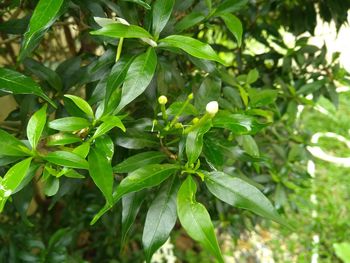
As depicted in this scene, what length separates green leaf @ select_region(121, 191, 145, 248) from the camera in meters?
0.61

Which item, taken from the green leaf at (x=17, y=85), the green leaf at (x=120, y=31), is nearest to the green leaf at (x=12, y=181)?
the green leaf at (x=17, y=85)

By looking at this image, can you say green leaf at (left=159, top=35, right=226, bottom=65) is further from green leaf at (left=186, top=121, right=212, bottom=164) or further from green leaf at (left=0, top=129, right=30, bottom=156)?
green leaf at (left=0, top=129, right=30, bottom=156)

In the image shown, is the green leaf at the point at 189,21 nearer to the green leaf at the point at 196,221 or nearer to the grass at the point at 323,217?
the green leaf at the point at 196,221

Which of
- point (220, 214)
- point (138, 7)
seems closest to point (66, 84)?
point (138, 7)

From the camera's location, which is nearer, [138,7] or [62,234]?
[138,7]

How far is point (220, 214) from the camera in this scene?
1.35 m

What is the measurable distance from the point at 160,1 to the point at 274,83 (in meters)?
0.73

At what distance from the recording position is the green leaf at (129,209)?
2.02 feet

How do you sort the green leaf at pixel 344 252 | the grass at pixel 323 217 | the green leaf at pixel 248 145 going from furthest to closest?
the grass at pixel 323 217 → the green leaf at pixel 248 145 → the green leaf at pixel 344 252

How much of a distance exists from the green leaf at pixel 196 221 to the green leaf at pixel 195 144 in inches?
1.9

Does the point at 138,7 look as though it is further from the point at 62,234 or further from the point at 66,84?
the point at 62,234

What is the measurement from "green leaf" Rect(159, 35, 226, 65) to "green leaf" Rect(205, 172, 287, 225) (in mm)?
181

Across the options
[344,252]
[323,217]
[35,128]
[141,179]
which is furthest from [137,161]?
[323,217]

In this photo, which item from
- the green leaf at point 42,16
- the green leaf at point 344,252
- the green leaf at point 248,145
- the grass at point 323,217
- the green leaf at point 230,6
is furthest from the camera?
the grass at point 323,217
